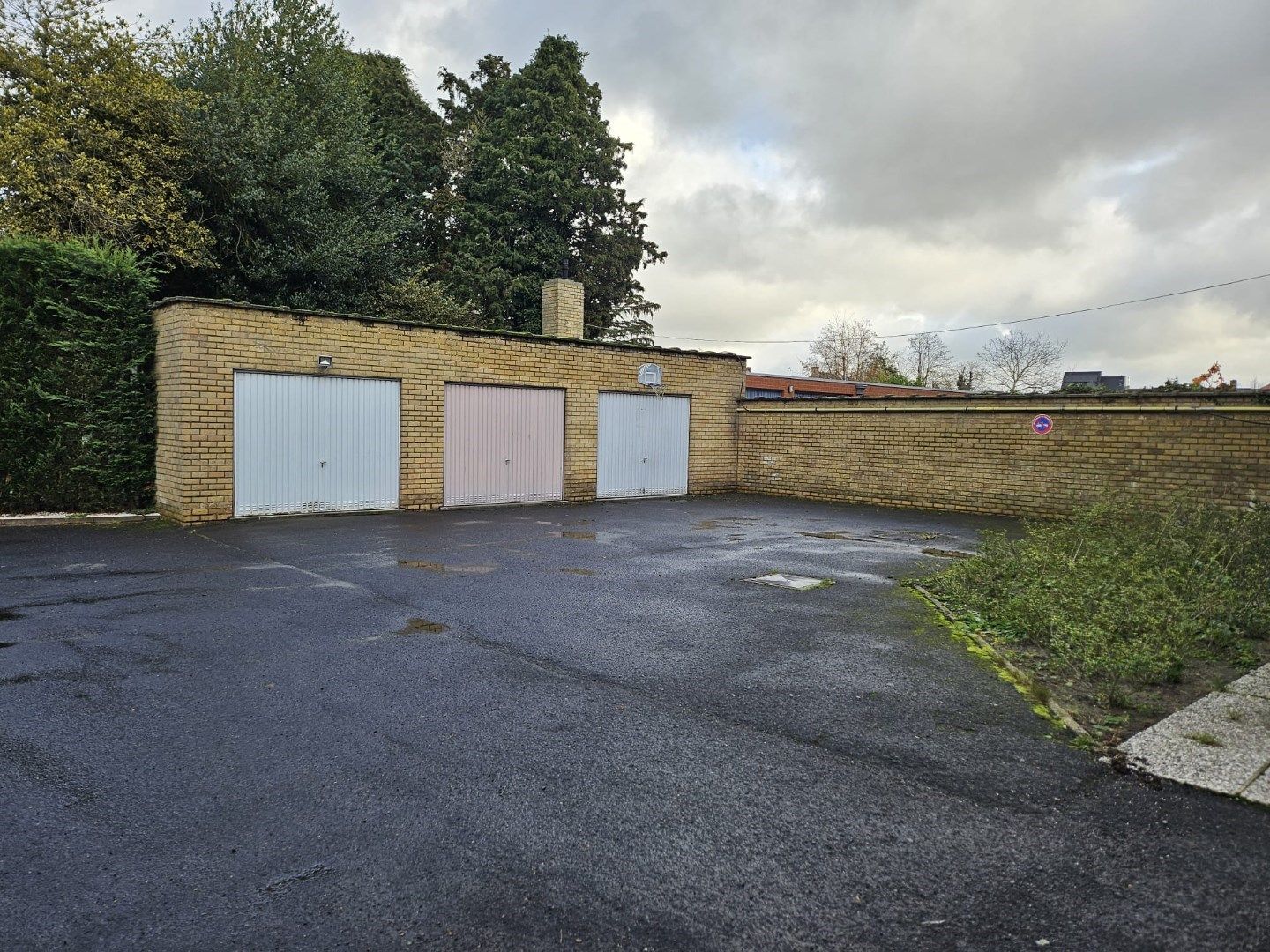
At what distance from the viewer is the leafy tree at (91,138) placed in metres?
13.1

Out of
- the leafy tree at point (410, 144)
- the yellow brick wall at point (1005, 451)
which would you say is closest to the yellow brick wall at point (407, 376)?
the yellow brick wall at point (1005, 451)

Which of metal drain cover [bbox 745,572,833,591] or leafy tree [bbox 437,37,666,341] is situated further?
leafy tree [bbox 437,37,666,341]

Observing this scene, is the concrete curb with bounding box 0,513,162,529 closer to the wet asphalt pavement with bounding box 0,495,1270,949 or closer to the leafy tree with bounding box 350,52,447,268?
Result: the wet asphalt pavement with bounding box 0,495,1270,949

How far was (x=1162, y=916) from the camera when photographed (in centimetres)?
211

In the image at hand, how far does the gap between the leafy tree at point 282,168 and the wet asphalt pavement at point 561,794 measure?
13.2 meters

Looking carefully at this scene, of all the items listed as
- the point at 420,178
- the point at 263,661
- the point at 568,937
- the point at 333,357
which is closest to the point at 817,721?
the point at 568,937

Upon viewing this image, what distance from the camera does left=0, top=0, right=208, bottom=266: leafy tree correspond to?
43.0ft

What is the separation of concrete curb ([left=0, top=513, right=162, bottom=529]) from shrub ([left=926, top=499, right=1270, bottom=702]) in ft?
33.5

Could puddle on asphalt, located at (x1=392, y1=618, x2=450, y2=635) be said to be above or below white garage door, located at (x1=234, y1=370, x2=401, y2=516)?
below

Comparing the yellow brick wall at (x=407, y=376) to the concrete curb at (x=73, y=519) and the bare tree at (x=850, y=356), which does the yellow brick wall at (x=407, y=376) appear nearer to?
the concrete curb at (x=73, y=519)

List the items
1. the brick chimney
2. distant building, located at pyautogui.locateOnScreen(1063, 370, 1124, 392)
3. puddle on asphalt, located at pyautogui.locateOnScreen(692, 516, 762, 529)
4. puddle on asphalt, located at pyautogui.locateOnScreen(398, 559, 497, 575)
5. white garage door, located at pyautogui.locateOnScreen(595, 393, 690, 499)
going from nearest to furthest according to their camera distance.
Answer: puddle on asphalt, located at pyautogui.locateOnScreen(398, 559, 497, 575) → puddle on asphalt, located at pyautogui.locateOnScreen(692, 516, 762, 529) → white garage door, located at pyautogui.locateOnScreen(595, 393, 690, 499) → the brick chimney → distant building, located at pyautogui.locateOnScreen(1063, 370, 1124, 392)

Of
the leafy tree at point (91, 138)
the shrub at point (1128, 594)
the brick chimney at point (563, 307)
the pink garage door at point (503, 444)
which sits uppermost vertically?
the leafy tree at point (91, 138)

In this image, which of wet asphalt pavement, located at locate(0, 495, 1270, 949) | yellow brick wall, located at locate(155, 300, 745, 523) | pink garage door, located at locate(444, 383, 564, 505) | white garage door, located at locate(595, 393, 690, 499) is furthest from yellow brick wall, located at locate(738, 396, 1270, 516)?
wet asphalt pavement, located at locate(0, 495, 1270, 949)

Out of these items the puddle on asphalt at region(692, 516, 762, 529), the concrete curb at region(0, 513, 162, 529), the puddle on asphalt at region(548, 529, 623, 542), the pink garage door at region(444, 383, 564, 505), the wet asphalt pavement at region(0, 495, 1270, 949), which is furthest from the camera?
the pink garage door at region(444, 383, 564, 505)
